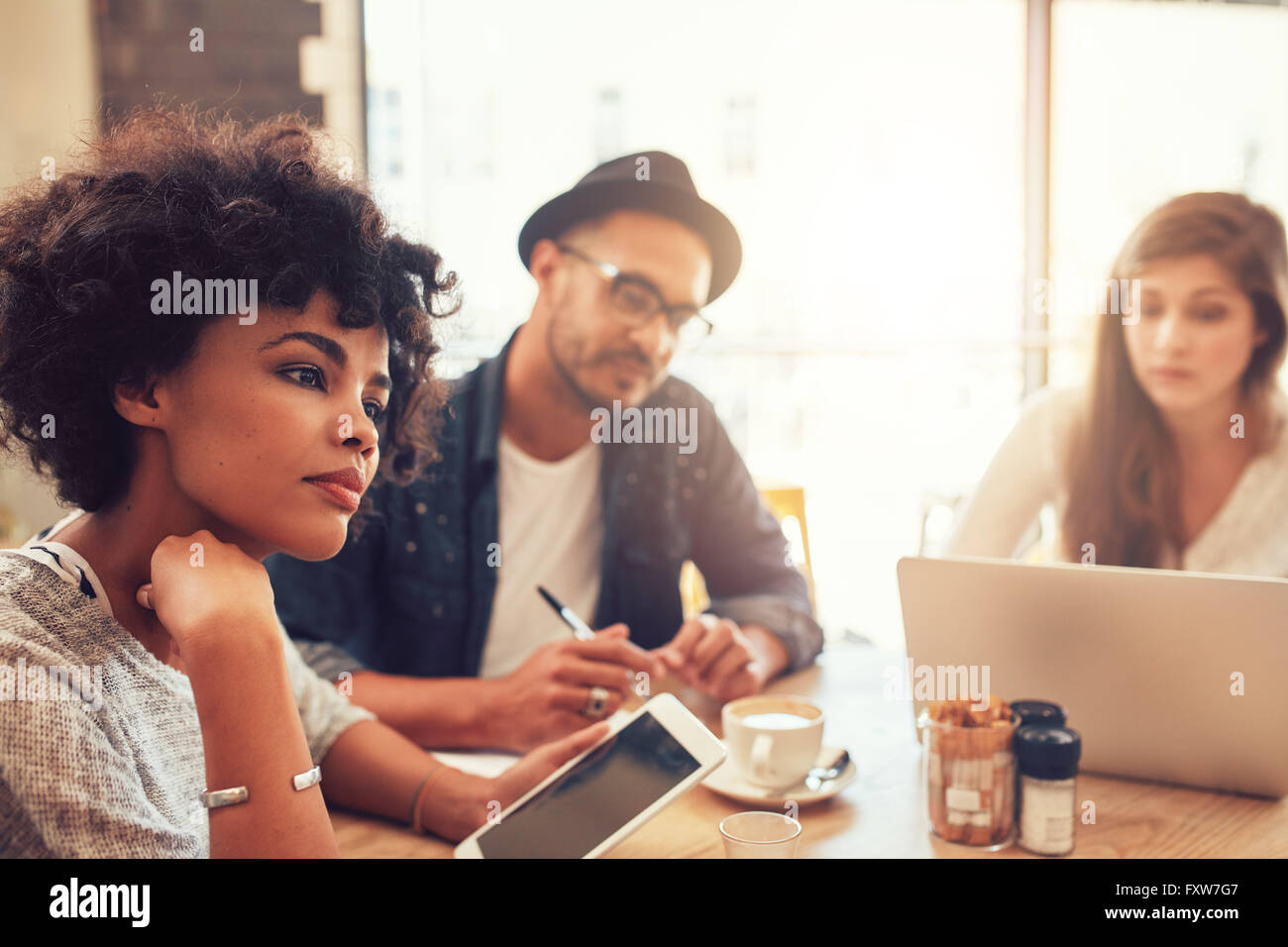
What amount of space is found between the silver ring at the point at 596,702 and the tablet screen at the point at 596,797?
0.23m

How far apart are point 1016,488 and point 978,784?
1.08 m

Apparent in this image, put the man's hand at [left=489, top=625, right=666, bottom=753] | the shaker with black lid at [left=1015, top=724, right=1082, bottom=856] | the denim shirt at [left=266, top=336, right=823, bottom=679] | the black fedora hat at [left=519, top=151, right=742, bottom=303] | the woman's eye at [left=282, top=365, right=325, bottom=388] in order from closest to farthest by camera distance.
→ the woman's eye at [left=282, top=365, right=325, bottom=388], the shaker with black lid at [left=1015, top=724, right=1082, bottom=856], the man's hand at [left=489, top=625, right=666, bottom=753], the denim shirt at [left=266, top=336, right=823, bottom=679], the black fedora hat at [left=519, top=151, right=742, bottom=303]

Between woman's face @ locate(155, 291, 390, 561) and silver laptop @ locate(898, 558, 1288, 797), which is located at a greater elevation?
woman's face @ locate(155, 291, 390, 561)

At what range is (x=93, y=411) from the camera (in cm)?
77

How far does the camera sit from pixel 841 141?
483 cm

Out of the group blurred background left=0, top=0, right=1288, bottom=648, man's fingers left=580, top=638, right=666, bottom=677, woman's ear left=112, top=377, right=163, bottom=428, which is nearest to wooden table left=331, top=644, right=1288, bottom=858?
man's fingers left=580, top=638, right=666, bottom=677

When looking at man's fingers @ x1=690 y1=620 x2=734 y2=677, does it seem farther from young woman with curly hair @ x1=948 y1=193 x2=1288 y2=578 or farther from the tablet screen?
young woman with curly hair @ x1=948 y1=193 x2=1288 y2=578

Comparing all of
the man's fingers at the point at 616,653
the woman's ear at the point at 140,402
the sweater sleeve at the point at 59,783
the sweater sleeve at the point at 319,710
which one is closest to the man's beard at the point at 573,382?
the man's fingers at the point at 616,653

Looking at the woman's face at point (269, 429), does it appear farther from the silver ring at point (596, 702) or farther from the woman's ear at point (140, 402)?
the silver ring at point (596, 702)

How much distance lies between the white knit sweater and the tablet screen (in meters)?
0.26

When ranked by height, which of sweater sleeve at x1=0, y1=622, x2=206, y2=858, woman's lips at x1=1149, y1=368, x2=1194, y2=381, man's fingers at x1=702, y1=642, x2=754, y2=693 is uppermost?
woman's lips at x1=1149, y1=368, x2=1194, y2=381

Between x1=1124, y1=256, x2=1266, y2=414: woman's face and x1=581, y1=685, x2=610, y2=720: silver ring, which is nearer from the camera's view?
x1=581, y1=685, x2=610, y2=720: silver ring

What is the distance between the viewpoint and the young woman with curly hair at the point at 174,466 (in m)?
0.67

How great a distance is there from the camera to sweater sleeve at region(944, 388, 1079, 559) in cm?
180
